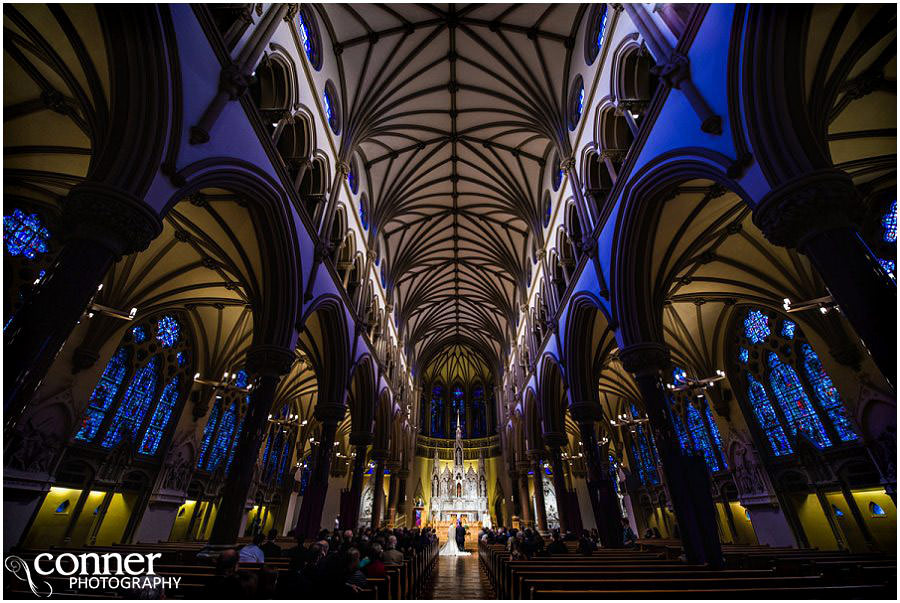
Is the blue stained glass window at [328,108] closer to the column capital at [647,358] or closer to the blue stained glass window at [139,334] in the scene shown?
the blue stained glass window at [139,334]

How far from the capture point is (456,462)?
96.0 ft

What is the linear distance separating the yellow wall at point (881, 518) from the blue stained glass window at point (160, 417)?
25.1 m

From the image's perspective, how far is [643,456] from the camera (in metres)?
24.0

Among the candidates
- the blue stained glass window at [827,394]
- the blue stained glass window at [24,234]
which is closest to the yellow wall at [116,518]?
the blue stained glass window at [24,234]

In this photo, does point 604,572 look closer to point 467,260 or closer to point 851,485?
point 851,485

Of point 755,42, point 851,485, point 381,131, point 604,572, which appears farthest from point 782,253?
point 381,131

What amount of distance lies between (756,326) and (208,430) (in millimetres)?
24523

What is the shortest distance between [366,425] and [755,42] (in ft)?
54.0

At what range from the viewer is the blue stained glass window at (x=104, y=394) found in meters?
13.1

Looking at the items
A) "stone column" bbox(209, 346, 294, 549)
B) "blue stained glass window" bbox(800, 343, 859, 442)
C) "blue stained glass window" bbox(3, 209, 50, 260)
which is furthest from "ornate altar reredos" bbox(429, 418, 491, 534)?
"blue stained glass window" bbox(3, 209, 50, 260)

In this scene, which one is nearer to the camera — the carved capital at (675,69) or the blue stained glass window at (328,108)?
the carved capital at (675,69)

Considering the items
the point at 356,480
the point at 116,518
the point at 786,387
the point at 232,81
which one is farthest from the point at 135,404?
the point at 786,387

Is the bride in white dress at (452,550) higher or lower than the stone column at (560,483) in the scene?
lower

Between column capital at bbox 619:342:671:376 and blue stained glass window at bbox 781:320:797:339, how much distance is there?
28.8 ft
